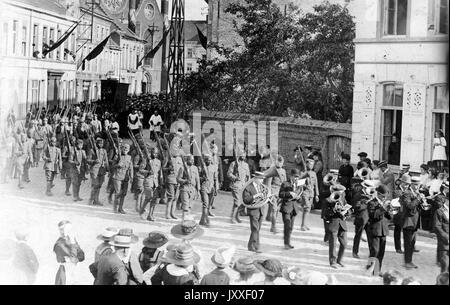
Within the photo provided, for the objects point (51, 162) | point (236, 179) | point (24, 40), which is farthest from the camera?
point (24, 40)

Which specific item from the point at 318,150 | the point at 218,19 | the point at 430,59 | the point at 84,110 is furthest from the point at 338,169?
the point at 84,110

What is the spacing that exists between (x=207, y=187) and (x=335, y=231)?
2478 millimetres

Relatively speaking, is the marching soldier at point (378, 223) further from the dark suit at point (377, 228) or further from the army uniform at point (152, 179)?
the army uniform at point (152, 179)

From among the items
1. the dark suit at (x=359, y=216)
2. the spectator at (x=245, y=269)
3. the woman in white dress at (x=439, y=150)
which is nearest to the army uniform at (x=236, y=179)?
the dark suit at (x=359, y=216)

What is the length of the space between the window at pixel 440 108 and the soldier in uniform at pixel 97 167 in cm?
553

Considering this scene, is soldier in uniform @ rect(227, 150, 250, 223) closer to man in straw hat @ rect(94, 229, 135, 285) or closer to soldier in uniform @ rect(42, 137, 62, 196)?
man in straw hat @ rect(94, 229, 135, 285)

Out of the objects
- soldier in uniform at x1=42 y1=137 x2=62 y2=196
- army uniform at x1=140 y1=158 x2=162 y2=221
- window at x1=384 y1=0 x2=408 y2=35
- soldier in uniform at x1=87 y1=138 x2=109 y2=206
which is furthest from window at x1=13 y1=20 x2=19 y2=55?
window at x1=384 y1=0 x2=408 y2=35

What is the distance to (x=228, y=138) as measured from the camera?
12.3 m

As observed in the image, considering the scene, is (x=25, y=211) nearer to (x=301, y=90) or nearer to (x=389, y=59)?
(x=301, y=90)

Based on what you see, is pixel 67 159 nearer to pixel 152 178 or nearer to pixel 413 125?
pixel 152 178

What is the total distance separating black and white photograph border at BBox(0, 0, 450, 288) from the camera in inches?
398

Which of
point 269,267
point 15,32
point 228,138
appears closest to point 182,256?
point 269,267

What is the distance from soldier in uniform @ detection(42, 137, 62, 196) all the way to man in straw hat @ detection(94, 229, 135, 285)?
3.38m

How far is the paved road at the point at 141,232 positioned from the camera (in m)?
10.1
